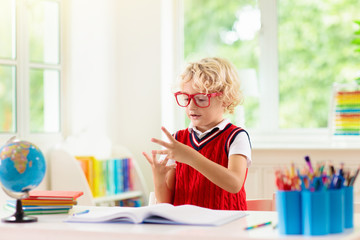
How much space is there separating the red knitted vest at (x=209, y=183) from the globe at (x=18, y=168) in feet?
2.23

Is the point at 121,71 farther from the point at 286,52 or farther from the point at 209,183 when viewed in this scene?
the point at 209,183

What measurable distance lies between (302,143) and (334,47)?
0.70m

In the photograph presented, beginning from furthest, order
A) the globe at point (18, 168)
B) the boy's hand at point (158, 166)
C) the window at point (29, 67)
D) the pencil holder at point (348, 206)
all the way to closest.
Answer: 1. the window at point (29, 67)
2. the boy's hand at point (158, 166)
3. the globe at point (18, 168)
4. the pencil holder at point (348, 206)

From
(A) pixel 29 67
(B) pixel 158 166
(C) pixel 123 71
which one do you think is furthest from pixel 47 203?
(C) pixel 123 71

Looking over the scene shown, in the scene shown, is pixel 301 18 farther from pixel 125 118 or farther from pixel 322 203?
pixel 322 203

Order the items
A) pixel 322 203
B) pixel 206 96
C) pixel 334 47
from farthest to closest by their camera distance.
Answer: pixel 334 47, pixel 206 96, pixel 322 203

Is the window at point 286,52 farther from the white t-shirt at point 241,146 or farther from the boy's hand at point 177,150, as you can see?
the boy's hand at point 177,150

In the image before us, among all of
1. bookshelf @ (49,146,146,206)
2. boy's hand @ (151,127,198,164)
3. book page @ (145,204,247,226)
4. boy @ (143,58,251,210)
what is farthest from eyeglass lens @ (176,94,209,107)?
bookshelf @ (49,146,146,206)

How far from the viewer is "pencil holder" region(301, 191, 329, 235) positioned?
139 centimetres

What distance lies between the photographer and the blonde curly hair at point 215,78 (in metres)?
2.25

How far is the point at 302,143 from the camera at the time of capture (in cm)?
420

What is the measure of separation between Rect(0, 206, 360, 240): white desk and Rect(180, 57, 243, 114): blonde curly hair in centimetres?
70

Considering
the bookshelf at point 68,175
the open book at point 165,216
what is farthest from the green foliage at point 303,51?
the open book at point 165,216

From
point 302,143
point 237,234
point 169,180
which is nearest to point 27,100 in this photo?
point 169,180
